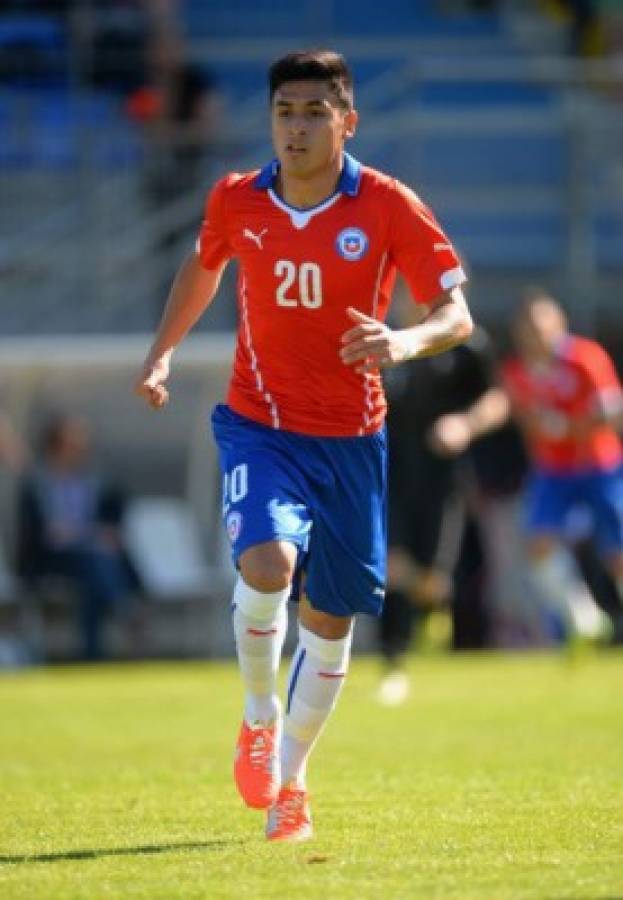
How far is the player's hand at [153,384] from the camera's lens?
757 cm

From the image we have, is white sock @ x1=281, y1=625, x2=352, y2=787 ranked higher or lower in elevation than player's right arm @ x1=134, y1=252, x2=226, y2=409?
lower

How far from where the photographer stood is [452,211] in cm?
2031

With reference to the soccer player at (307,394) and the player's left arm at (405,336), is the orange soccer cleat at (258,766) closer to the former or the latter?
the soccer player at (307,394)

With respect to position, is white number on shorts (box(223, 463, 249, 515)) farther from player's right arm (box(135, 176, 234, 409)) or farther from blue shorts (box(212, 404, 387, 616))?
player's right arm (box(135, 176, 234, 409))

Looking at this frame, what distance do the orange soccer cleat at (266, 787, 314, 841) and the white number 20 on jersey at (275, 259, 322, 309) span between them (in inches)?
62.7

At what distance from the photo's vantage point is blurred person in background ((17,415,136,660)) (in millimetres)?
18875

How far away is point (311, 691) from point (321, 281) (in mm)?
1375

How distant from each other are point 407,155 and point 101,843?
12751 millimetres

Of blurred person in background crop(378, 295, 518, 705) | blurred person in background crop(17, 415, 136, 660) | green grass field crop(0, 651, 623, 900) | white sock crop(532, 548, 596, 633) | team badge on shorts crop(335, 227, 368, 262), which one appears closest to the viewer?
green grass field crop(0, 651, 623, 900)

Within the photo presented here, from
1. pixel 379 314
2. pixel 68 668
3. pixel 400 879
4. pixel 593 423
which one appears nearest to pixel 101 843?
pixel 400 879

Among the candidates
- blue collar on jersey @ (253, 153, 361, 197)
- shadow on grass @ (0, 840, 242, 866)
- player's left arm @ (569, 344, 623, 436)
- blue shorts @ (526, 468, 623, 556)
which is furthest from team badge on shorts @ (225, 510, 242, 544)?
blue shorts @ (526, 468, 623, 556)

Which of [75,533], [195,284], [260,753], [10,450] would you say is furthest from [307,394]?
[75,533]

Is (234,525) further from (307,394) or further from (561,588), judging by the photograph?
(561,588)

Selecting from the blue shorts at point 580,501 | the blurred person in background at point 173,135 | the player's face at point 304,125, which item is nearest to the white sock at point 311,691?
the player's face at point 304,125
